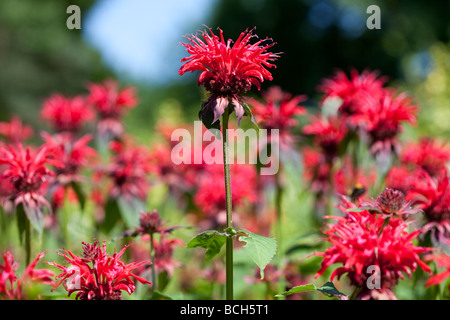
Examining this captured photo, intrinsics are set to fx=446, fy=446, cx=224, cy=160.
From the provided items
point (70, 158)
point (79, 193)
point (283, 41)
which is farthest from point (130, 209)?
point (283, 41)

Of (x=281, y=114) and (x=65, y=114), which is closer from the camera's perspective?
(x=281, y=114)

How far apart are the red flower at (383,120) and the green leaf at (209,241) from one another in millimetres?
814

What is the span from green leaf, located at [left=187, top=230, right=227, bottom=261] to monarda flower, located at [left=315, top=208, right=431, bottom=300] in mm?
269

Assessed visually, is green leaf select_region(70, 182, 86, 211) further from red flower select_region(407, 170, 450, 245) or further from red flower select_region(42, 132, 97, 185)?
red flower select_region(407, 170, 450, 245)

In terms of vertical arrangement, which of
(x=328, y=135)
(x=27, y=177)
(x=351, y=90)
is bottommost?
(x=27, y=177)

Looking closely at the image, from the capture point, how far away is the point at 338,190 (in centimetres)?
207

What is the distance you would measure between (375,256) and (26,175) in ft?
3.44

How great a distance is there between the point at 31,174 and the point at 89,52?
11.2 metres

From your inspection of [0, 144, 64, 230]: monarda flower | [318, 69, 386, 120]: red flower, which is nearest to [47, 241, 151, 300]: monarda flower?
[0, 144, 64, 230]: monarda flower

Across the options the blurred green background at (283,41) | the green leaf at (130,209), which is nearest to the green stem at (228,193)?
the green leaf at (130,209)

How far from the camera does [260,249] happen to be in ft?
3.24

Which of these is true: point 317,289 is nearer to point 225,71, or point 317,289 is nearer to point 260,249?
point 260,249
